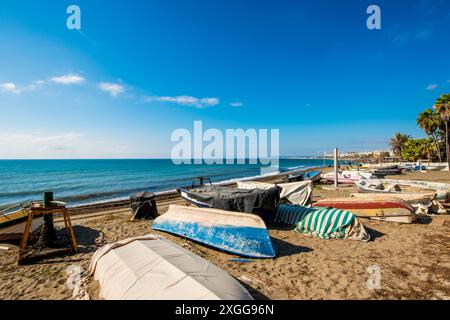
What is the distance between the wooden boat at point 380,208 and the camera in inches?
380

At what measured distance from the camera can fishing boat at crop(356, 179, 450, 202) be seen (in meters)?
12.7

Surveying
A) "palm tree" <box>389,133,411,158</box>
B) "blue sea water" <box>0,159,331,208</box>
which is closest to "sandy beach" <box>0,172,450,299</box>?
"blue sea water" <box>0,159,331,208</box>

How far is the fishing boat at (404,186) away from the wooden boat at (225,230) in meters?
10.9

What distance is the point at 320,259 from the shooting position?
6367mm

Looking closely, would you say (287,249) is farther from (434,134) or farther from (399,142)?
(399,142)

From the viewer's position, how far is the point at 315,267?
5.89 m

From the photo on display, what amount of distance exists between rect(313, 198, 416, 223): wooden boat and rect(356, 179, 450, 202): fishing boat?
3.95 metres

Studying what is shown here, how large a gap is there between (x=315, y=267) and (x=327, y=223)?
2.87 m

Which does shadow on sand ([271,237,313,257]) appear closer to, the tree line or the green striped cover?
the green striped cover

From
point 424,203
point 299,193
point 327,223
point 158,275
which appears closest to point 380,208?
point 424,203

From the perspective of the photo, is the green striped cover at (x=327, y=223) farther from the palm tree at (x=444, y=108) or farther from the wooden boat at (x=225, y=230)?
the palm tree at (x=444, y=108)

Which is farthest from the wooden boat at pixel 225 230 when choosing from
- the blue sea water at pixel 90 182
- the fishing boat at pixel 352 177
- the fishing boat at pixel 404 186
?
the fishing boat at pixel 352 177
